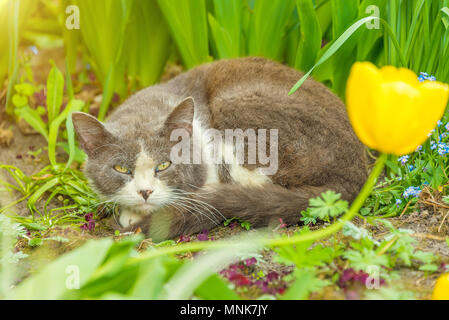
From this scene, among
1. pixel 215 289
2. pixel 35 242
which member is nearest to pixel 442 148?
pixel 215 289

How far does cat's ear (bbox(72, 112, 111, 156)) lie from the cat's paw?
Result: 0.31 metres

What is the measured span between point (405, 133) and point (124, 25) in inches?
78.1

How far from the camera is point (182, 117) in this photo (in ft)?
7.18

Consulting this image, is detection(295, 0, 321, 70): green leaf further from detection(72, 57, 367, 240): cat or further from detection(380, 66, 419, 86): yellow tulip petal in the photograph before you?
detection(380, 66, 419, 86): yellow tulip petal

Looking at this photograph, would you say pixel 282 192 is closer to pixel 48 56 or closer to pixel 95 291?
pixel 95 291

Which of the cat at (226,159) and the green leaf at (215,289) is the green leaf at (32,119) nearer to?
the cat at (226,159)

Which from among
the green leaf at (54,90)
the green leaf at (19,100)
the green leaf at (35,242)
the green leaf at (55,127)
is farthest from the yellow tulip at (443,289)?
the green leaf at (19,100)

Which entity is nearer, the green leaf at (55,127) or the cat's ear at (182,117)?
the cat's ear at (182,117)

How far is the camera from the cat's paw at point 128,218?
227 cm

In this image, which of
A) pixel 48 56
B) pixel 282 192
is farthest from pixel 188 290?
pixel 48 56

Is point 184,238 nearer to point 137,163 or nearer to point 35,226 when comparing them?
point 137,163

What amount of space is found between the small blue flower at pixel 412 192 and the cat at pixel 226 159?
0.20 meters

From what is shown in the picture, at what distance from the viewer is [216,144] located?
2438 mm

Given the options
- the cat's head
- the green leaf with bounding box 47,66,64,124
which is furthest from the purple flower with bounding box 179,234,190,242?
the green leaf with bounding box 47,66,64,124
